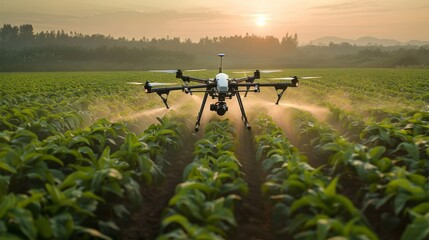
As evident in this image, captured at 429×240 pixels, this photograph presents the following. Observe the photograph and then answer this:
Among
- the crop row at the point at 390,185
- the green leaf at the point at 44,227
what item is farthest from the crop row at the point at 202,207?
the crop row at the point at 390,185

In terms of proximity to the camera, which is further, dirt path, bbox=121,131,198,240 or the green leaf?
dirt path, bbox=121,131,198,240

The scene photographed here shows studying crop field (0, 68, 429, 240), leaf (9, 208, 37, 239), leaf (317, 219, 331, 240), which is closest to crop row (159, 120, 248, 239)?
crop field (0, 68, 429, 240)

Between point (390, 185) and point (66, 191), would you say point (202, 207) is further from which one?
point (390, 185)

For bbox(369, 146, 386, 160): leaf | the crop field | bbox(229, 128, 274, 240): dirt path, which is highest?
bbox(369, 146, 386, 160): leaf

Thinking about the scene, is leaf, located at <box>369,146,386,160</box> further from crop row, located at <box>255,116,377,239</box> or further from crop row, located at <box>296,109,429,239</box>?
crop row, located at <box>255,116,377,239</box>

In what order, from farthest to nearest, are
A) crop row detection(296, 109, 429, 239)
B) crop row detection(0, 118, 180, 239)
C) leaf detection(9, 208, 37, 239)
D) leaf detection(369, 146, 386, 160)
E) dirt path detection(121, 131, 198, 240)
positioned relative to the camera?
leaf detection(369, 146, 386, 160)
dirt path detection(121, 131, 198, 240)
crop row detection(296, 109, 429, 239)
crop row detection(0, 118, 180, 239)
leaf detection(9, 208, 37, 239)

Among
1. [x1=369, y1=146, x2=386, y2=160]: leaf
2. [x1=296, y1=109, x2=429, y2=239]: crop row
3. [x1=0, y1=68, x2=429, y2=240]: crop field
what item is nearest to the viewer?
[x1=0, y1=68, x2=429, y2=240]: crop field

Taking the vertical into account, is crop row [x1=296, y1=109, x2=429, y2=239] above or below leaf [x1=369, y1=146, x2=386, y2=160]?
below
